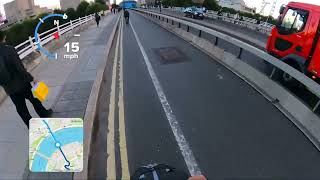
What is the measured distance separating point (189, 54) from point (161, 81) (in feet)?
14.5

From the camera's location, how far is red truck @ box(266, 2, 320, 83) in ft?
28.3

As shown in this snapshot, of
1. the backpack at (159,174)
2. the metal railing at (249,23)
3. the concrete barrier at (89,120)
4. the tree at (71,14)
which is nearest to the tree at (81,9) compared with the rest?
the tree at (71,14)

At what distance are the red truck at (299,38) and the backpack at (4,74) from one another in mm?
7672

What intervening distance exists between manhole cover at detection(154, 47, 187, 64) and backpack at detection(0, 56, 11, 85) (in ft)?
24.9

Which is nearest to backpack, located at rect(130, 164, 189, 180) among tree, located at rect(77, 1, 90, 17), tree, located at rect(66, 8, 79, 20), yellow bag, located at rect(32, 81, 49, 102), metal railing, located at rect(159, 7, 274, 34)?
yellow bag, located at rect(32, 81, 49, 102)

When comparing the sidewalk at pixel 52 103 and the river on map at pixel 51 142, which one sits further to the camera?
the sidewalk at pixel 52 103

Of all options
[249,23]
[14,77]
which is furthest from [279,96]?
[249,23]

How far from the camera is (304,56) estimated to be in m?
8.98

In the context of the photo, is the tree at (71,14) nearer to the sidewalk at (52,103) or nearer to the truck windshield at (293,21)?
the sidewalk at (52,103)

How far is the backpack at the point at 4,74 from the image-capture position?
5695 mm

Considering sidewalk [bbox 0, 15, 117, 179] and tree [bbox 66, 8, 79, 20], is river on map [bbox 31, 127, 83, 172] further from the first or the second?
tree [bbox 66, 8, 79, 20]

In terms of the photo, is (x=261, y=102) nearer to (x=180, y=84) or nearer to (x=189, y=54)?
(x=180, y=84)

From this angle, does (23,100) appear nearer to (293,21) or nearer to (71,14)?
(293,21)
